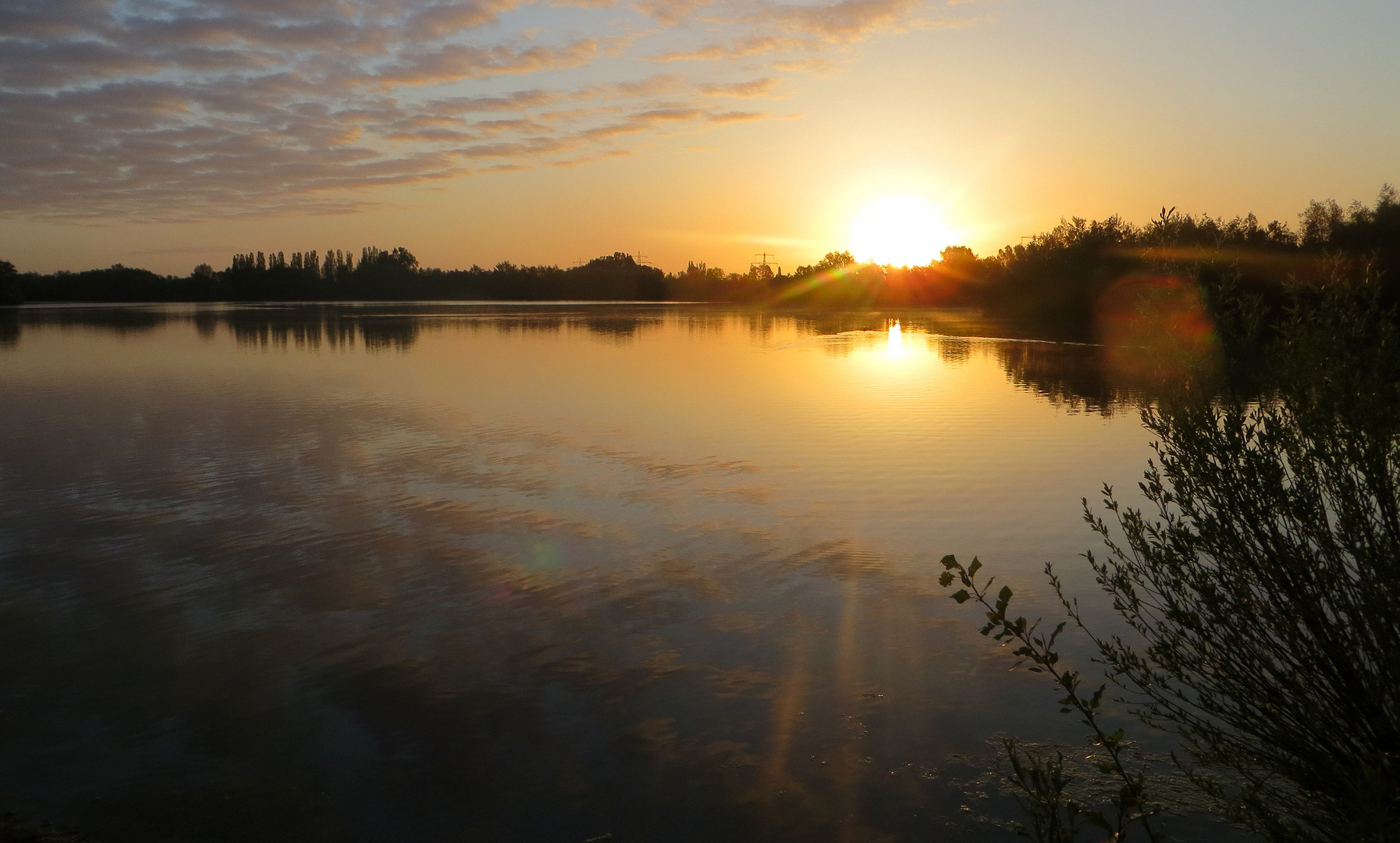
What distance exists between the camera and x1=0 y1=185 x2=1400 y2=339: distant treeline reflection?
6052 millimetres

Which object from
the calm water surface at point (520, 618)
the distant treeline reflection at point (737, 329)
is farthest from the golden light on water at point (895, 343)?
the calm water surface at point (520, 618)

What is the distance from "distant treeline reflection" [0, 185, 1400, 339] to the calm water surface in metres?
2.78

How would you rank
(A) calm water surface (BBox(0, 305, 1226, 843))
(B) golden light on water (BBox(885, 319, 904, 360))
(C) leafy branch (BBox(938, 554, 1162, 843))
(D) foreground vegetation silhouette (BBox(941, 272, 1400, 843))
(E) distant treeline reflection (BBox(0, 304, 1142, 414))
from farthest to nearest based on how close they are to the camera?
(B) golden light on water (BBox(885, 319, 904, 360))
(E) distant treeline reflection (BBox(0, 304, 1142, 414))
(A) calm water surface (BBox(0, 305, 1226, 843))
(D) foreground vegetation silhouette (BBox(941, 272, 1400, 843))
(C) leafy branch (BBox(938, 554, 1162, 843))

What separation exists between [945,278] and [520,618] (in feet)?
365

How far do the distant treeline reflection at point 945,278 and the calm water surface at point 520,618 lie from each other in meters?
2.78

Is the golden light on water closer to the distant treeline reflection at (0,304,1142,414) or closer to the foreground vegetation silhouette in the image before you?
the distant treeline reflection at (0,304,1142,414)

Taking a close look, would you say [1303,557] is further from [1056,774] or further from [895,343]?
[895,343]

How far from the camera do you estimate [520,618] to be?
6.86 metres

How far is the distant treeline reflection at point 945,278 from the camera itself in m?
6.05

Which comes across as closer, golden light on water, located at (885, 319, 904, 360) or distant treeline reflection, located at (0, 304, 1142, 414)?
distant treeline reflection, located at (0, 304, 1142, 414)

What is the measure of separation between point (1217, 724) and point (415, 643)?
4890 mm

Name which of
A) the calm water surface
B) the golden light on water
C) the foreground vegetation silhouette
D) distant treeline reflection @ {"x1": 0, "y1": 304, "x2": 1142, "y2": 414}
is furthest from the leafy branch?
the golden light on water

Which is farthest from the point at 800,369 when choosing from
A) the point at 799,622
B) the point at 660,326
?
the point at 660,326

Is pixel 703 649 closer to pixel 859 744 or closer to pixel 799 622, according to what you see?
pixel 799 622
